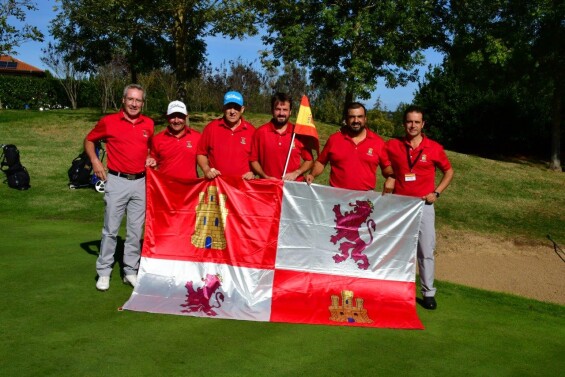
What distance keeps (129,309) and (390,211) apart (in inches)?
102

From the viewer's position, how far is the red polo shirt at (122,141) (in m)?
5.40

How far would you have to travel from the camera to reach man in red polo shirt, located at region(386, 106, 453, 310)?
544 cm

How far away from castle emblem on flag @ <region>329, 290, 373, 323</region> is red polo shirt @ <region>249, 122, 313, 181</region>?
139 cm

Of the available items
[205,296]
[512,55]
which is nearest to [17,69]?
[512,55]

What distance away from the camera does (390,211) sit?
547 cm

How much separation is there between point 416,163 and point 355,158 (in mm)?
610

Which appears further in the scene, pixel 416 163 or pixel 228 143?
pixel 228 143

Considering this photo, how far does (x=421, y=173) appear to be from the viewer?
550 cm

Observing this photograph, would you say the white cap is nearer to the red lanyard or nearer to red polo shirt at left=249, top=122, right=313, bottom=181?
red polo shirt at left=249, top=122, right=313, bottom=181

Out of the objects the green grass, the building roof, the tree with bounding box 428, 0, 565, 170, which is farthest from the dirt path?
the building roof

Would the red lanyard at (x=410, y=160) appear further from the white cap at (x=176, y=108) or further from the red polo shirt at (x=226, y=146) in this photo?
the white cap at (x=176, y=108)

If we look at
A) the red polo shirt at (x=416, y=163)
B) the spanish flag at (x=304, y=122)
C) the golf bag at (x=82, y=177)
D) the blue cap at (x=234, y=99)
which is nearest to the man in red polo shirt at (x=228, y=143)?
the blue cap at (x=234, y=99)

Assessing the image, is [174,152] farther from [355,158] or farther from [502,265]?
[502,265]

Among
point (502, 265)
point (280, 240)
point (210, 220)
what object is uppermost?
point (210, 220)
